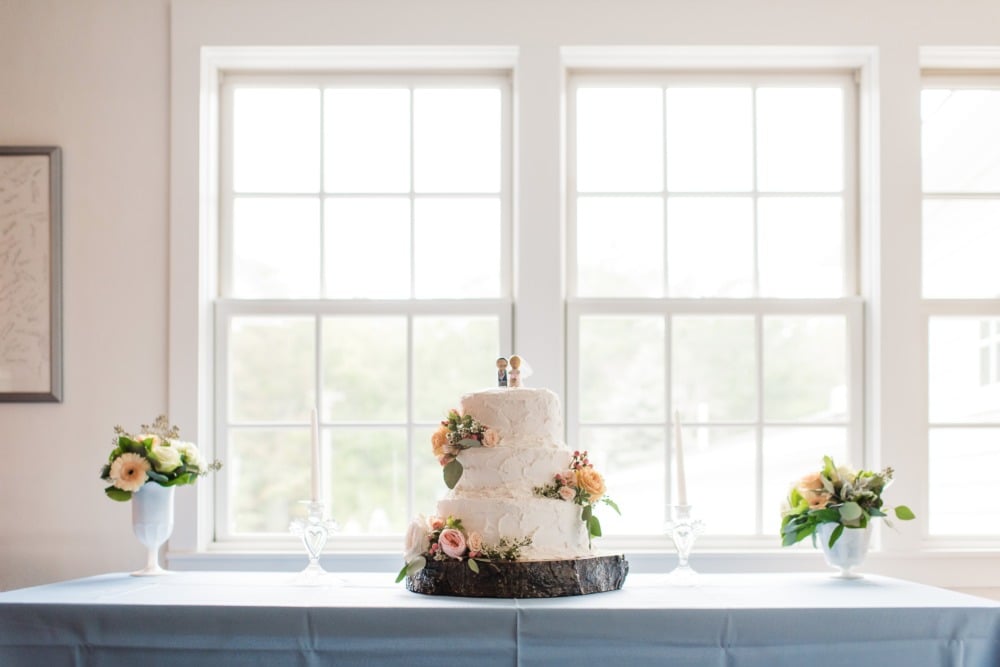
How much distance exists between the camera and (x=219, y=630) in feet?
8.07

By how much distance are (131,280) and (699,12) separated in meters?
2.04

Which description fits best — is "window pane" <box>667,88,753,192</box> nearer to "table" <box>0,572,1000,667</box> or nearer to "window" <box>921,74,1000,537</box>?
"window" <box>921,74,1000,537</box>

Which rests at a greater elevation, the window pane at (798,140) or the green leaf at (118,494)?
the window pane at (798,140)

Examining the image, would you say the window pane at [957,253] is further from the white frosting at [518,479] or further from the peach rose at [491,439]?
the peach rose at [491,439]

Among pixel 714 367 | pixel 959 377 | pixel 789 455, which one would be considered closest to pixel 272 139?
pixel 714 367

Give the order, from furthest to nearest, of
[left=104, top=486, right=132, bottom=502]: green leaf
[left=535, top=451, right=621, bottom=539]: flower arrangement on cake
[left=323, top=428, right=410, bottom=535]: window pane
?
1. [left=323, top=428, right=410, bottom=535]: window pane
2. [left=104, top=486, right=132, bottom=502]: green leaf
3. [left=535, top=451, right=621, bottom=539]: flower arrangement on cake

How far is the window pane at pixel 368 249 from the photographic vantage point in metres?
3.81

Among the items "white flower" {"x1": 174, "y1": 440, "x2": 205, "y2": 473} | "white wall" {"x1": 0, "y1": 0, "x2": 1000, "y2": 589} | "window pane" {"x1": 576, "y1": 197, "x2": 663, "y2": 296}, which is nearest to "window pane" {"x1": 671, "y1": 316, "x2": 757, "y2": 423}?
"window pane" {"x1": 576, "y1": 197, "x2": 663, "y2": 296}

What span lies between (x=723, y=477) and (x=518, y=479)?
1.37 metres

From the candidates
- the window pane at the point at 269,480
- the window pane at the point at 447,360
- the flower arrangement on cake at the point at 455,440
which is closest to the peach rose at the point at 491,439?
the flower arrangement on cake at the point at 455,440

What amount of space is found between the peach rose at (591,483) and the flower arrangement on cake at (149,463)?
3.51 feet

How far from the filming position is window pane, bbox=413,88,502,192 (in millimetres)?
3822

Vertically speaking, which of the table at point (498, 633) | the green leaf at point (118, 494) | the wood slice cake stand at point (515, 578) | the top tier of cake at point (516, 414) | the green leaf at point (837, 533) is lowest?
the table at point (498, 633)

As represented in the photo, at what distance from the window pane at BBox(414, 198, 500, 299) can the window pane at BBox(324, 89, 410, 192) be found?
0.16 meters
